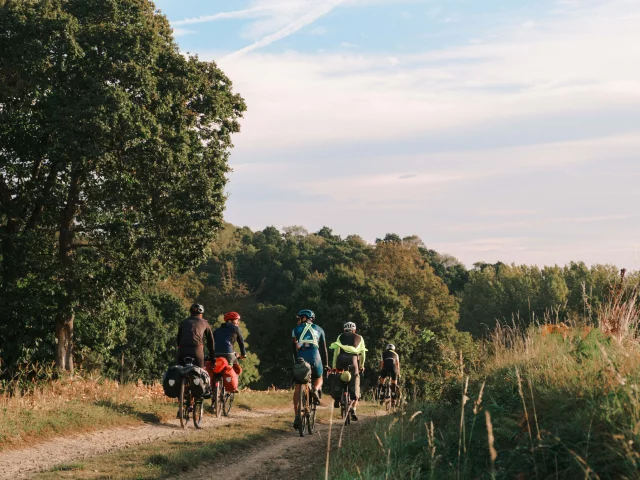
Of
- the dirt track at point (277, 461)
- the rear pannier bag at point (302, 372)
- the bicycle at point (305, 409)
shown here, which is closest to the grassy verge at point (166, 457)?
the dirt track at point (277, 461)

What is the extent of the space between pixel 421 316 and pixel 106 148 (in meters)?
49.4

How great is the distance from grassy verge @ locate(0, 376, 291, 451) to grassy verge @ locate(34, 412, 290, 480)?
197cm

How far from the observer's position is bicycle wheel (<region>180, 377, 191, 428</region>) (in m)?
14.5

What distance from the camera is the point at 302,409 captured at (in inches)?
569

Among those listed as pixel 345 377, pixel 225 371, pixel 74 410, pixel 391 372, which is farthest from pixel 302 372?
pixel 391 372

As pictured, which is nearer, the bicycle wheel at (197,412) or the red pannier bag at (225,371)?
the bicycle wheel at (197,412)

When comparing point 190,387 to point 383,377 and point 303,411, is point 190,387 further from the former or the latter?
point 383,377

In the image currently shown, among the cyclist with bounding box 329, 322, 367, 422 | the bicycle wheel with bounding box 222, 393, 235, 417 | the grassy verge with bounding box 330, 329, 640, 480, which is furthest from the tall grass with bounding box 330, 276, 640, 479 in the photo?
the bicycle wheel with bounding box 222, 393, 235, 417

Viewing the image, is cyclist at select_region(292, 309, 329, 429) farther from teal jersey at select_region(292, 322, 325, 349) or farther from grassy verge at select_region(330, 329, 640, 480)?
grassy verge at select_region(330, 329, 640, 480)

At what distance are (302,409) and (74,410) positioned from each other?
454cm

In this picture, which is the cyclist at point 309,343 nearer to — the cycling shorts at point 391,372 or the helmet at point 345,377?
the helmet at point 345,377

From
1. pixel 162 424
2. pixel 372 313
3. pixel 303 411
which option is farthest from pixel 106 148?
pixel 372 313

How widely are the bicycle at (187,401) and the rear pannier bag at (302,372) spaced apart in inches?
82.9

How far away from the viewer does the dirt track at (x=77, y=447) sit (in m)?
10.4
